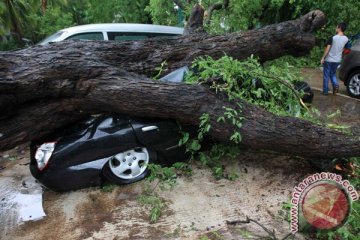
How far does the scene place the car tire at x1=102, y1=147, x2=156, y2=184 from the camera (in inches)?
169

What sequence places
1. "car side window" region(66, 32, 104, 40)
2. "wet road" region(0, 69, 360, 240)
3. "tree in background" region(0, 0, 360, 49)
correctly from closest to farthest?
"wet road" region(0, 69, 360, 240), "car side window" region(66, 32, 104, 40), "tree in background" region(0, 0, 360, 49)

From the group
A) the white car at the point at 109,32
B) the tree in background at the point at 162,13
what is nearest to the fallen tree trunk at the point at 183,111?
the white car at the point at 109,32

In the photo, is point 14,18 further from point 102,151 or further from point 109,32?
point 102,151

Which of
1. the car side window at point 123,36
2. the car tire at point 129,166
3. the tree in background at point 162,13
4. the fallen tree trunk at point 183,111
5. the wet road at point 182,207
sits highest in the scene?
the tree in background at point 162,13

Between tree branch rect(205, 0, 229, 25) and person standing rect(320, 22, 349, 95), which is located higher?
tree branch rect(205, 0, 229, 25)

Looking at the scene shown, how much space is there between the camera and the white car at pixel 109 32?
291 inches

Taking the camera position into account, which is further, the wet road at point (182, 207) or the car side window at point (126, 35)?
the car side window at point (126, 35)

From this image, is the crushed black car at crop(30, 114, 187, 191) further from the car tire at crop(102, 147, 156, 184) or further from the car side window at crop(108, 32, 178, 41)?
the car side window at crop(108, 32, 178, 41)

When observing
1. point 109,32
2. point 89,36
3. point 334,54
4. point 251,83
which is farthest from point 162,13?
point 251,83

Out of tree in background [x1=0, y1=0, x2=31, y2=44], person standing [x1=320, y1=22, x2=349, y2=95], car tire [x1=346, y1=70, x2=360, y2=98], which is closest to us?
person standing [x1=320, y1=22, x2=349, y2=95]

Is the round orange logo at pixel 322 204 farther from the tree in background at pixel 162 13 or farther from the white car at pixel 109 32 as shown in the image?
the tree in background at pixel 162 13

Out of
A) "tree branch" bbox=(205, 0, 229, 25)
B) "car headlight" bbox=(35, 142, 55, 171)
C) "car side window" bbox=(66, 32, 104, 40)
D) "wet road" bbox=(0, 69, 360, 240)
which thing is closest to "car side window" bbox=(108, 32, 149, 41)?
"car side window" bbox=(66, 32, 104, 40)

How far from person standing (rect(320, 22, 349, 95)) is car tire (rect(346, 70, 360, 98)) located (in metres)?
0.32

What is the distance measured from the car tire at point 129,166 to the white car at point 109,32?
→ 3.85 meters
